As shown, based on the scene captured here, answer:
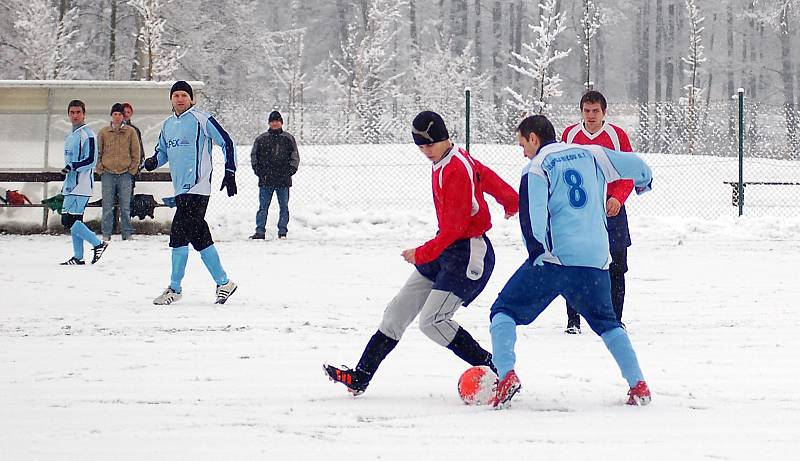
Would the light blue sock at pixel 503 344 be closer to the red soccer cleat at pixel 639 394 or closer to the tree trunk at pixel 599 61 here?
the red soccer cleat at pixel 639 394

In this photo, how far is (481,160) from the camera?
24.4 m

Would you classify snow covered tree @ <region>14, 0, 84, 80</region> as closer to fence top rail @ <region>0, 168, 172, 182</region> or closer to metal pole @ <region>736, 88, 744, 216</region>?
fence top rail @ <region>0, 168, 172, 182</region>

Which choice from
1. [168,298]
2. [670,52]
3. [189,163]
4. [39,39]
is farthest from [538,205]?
[670,52]

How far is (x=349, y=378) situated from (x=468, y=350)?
0.63 metres

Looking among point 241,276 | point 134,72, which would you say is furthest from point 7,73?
point 241,276

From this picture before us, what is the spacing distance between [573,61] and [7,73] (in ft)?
108

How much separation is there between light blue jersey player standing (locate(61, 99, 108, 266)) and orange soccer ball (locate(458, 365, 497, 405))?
312 inches

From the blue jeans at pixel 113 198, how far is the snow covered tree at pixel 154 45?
15693mm

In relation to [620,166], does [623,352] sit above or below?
below

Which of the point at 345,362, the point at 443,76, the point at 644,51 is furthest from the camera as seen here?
the point at 644,51

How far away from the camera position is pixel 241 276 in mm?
12094

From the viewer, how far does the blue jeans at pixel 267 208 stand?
1673 centimetres

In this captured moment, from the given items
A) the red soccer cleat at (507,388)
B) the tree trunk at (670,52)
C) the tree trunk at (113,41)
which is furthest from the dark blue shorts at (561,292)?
the tree trunk at (670,52)

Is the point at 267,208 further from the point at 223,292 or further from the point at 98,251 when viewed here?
the point at 223,292
